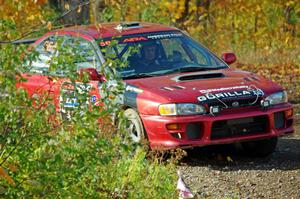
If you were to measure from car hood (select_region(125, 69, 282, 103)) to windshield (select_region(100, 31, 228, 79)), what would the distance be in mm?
263

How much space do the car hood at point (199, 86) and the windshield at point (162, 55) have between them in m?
0.26

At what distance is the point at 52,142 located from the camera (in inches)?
263

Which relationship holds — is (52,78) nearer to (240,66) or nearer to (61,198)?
(61,198)

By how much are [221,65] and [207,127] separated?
6.11ft

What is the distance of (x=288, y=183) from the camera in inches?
380

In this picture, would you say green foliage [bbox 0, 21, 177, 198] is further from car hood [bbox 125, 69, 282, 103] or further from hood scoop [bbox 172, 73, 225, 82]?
hood scoop [bbox 172, 73, 225, 82]

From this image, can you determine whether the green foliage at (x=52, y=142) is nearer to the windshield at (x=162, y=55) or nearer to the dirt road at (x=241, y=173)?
the dirt road at (x=241, y=173)

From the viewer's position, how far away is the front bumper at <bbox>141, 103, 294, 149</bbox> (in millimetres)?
10289

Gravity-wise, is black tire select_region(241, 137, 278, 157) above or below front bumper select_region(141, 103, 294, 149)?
below

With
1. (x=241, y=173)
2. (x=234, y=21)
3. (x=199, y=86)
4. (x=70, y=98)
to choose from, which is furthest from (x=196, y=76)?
(x=234, y=21)

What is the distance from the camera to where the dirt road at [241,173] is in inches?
→ 366

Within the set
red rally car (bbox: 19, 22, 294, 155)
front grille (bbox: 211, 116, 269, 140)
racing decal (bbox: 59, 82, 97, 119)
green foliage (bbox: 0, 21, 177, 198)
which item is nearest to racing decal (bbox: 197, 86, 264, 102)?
red rally car (bbox: 19, 22, 294, 155)

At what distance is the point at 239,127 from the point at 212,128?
1.10ft

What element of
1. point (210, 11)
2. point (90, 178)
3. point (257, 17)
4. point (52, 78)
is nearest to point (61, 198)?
point (90, 178)
